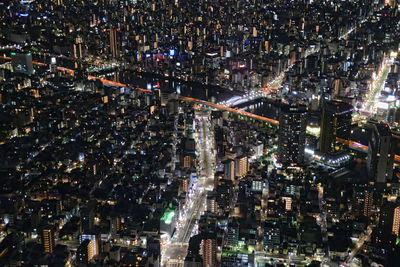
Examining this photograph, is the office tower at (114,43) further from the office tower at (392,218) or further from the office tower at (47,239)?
the office tower at (392,218)

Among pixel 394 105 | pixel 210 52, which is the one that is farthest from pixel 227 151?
pixel 210 52

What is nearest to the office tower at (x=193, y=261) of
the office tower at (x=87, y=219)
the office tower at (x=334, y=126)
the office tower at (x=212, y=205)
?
the office tower at (x=212, y=205)

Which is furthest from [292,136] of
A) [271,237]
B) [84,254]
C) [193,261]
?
[84,254]

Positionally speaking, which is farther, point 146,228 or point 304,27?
point 304,27

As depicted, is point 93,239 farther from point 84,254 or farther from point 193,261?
point 193,261

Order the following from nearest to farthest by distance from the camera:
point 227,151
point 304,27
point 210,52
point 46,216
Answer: point 46,216, point 227,151, point 210,52, point 304,27

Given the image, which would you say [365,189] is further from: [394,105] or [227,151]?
[394,105]

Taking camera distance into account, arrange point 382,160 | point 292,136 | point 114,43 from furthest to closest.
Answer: point 114,43 < point 292,136 < point 382,160
